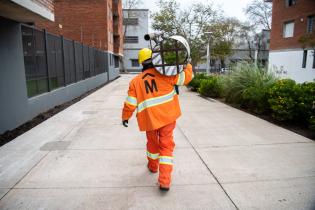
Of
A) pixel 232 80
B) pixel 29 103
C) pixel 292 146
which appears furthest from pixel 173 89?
pixel 232 80

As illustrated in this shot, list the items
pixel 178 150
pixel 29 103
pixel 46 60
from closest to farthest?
pixel 178 150, pixel 29 103, pixel 46 60

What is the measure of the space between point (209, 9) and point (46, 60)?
15.5 meters

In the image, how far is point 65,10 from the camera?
29.9m

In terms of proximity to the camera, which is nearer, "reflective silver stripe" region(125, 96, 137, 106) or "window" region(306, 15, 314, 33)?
"reflective silver stripe" region(125, 96, 137, 106)

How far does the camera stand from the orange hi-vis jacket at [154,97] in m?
3.61

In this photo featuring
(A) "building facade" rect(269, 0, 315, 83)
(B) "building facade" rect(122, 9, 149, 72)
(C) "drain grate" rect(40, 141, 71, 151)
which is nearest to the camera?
(C) "drain grate" rect(40, 141, 71, 151)

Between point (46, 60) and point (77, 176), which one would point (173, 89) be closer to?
point (77, 176)

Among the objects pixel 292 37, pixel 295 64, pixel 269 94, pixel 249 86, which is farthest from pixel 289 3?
pixel 269 94

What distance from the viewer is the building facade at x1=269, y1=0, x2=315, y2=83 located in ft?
74.8

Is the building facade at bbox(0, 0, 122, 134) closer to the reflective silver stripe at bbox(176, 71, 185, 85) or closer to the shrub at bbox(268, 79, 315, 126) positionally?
the reflective silver stripe at bbox(176, 71, 185, 85)

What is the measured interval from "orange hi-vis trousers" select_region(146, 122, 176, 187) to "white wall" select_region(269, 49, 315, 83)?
19.3m

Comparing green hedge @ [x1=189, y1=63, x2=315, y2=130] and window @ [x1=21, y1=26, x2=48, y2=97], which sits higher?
window @ [x1=21, y1=26, x2=48, y2=97]

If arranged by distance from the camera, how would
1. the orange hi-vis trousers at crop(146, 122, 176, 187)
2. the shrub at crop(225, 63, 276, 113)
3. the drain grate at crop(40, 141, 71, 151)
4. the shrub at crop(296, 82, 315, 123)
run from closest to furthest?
the orange hi-vis trousers at crop(146, 122, 176, 187) < the drain grate at crop(40, 141, 71, 151) < the shrub at crop(296, 82, 315, 123) < the shrub at crop(225, 63, 276, 113)

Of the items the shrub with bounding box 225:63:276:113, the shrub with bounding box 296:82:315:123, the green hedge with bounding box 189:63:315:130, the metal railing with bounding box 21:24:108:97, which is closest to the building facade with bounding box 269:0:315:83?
the shrub with bounding box 225:63:276:113
